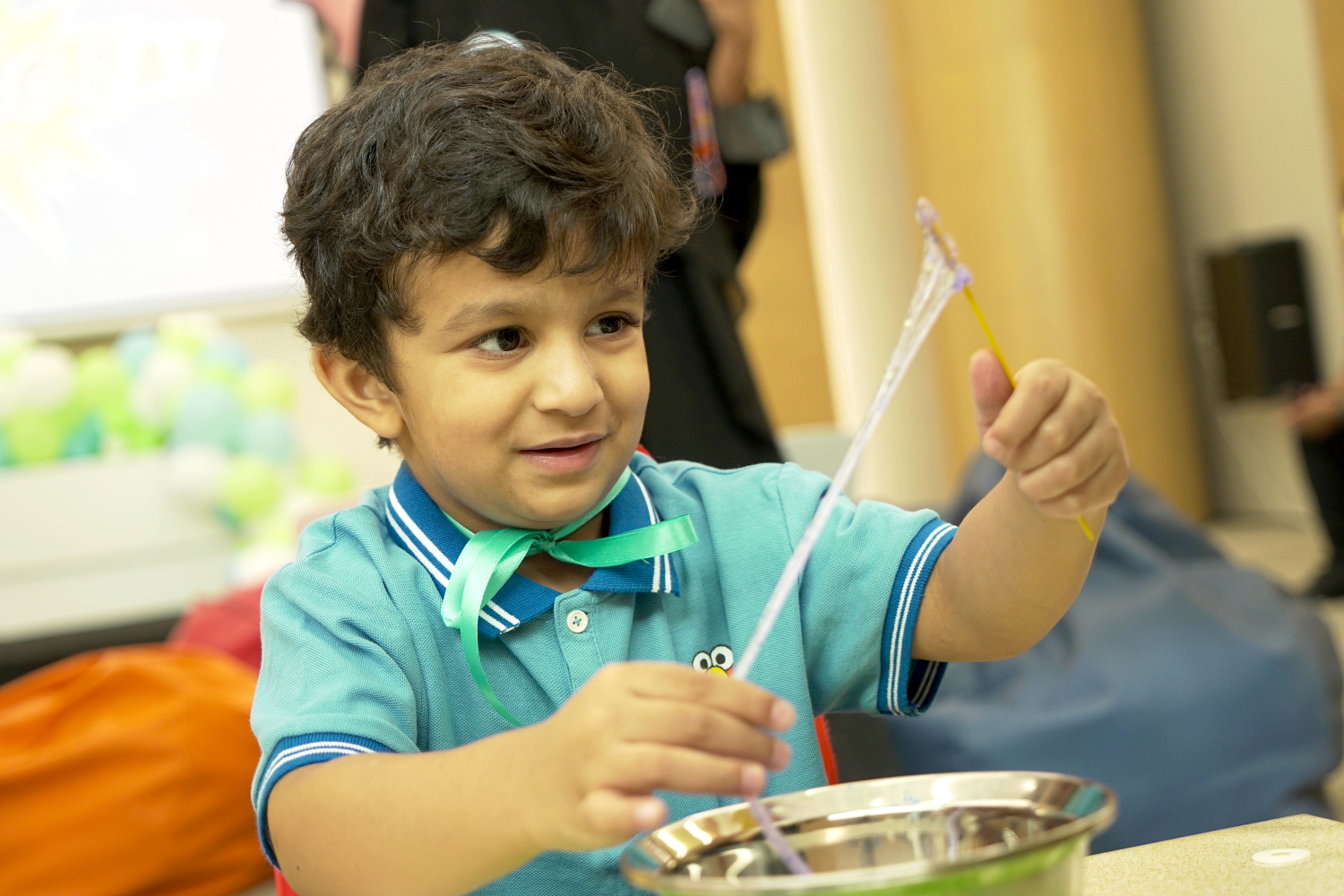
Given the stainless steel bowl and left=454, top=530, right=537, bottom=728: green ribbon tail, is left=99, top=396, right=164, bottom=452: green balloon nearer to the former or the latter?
left=454, top=530, right=537, bottom=728: green ribbon tail

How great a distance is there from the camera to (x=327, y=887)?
0.65 metres

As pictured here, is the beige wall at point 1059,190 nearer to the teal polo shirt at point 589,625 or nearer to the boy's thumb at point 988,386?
the teal polo shirt at point 589,625

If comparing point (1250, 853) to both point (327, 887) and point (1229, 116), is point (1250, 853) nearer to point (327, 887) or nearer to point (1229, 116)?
point (327, 887)

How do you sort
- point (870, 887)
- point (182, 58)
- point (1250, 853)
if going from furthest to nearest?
1. point (182, 58)
2. point (1250, 853)
3. point (870, 887)

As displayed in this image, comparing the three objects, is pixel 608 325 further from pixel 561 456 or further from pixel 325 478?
pixel 325 478

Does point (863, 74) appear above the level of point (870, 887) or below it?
above

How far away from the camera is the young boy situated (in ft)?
2.23

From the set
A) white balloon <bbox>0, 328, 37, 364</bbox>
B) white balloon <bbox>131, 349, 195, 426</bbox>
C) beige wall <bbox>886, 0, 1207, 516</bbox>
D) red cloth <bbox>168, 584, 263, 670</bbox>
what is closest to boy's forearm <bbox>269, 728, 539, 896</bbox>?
red cloth <bbox>168, 584, 263, 670</bbox>

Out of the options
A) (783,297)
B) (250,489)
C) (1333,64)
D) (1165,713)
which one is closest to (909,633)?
(1165,713)

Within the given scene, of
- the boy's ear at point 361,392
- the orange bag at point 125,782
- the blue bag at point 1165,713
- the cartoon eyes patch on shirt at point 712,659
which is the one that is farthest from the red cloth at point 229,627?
the cartoon eyes patch on shirt at point 712,659

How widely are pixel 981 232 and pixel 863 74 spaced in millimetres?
822

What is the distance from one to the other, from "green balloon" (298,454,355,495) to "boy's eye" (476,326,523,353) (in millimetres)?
2696

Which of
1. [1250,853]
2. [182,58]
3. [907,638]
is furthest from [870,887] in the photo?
[182,58]

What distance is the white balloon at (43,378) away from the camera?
3.28 meters
